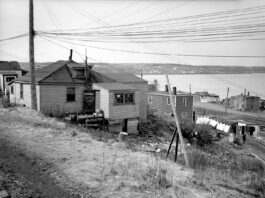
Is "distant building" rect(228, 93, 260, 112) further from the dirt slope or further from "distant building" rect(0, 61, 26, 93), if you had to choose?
the dirt slope

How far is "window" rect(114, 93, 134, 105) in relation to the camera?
24.5m

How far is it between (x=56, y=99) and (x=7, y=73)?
21.5 m

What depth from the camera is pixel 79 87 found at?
83.7 ft

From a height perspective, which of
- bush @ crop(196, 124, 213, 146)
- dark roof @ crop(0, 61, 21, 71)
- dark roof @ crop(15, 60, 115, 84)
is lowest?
bush @ crop(196, 124, 213, 146)

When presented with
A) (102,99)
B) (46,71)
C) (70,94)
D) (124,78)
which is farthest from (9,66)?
(102,99)

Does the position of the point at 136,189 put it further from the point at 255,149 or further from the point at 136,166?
the point at 255,149

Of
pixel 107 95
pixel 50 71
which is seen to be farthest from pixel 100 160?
pixel 50 71

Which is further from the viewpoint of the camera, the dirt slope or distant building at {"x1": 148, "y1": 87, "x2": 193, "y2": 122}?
distant building at {"x1": 148, "y1": 87, "x2": 193, "y2": 122}

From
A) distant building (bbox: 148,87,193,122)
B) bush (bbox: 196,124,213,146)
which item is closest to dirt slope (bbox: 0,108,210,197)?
bush (bbox: 196,124,213,146)

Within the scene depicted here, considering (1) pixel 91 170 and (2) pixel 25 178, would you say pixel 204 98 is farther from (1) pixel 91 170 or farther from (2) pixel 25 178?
(2) pixel 25 178

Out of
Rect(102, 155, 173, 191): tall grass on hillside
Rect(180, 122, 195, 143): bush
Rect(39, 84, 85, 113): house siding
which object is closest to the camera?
Rect(102, 155, 173, 191): tall grass on hillside

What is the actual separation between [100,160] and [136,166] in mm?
1247

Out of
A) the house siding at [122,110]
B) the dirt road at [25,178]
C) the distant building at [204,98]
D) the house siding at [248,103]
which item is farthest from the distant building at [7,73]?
the distant building at [204,98]

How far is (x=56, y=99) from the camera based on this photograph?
956 inches
